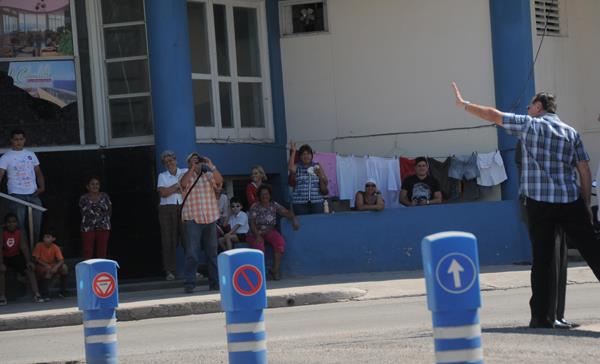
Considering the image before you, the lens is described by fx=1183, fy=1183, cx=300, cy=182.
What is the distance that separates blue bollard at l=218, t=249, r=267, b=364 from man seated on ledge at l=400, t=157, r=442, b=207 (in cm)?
1080

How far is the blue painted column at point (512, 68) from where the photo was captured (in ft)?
60.5

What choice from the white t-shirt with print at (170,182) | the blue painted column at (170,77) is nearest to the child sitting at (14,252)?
the white t-shirt with print at (170,182)

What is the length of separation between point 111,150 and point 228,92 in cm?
218

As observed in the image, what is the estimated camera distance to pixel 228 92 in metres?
19.0

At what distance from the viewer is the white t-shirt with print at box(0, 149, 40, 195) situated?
16.4m

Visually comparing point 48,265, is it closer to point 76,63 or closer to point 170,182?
point 170,182

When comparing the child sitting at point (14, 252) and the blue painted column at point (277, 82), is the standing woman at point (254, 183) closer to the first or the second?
the blue painted column at point (277, 82)

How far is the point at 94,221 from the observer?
54.3 feet

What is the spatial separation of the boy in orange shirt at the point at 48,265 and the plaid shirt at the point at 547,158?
8.20 m

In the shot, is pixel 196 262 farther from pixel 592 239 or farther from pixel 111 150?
pixel 592 239

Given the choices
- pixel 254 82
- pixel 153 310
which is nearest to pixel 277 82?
pixel 254 82

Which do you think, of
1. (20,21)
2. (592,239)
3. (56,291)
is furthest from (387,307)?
(20,21)

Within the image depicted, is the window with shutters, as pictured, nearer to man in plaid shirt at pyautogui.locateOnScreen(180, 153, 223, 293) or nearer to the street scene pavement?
the street scene pavement

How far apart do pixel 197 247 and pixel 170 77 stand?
3.37 meters
